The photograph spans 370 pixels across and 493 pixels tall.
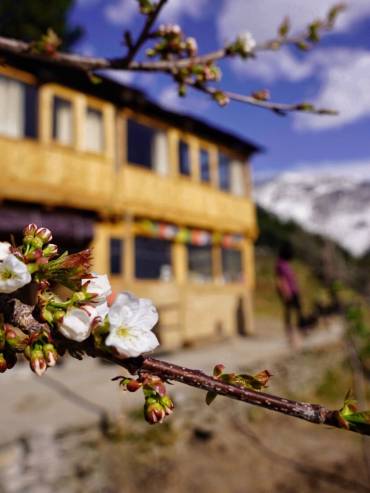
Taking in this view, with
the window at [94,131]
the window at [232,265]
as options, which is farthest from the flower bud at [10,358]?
the window at [232,265]

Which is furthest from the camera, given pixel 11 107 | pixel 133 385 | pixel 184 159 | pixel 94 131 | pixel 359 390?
pixel 184 159

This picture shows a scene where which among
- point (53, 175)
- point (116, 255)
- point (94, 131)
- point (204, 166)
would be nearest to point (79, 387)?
point (116, 255)

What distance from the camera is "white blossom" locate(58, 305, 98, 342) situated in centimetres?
82

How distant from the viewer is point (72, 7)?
2389cm

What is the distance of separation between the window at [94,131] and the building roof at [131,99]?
1.80 ft

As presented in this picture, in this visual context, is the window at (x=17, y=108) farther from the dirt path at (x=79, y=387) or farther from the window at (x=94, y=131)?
the dirt path at (x=79, y=387)

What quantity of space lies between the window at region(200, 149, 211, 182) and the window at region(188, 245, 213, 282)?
8.71 feet

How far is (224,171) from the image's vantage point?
17.3 meters

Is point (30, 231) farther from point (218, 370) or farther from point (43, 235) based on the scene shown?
point (218, 370)

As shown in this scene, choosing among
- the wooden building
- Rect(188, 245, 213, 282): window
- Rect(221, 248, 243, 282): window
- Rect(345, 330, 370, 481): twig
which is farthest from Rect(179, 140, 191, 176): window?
Rect(345, 330, 370, 481): twig

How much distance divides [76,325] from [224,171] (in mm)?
16850

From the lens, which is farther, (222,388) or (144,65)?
(144,65)

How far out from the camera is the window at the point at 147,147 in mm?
14281

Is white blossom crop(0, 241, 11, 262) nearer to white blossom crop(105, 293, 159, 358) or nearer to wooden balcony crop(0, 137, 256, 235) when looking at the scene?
white blossom crop(105, 293, 159, 358)
